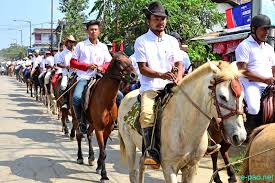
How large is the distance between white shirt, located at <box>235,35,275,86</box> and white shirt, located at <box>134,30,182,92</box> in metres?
1.34

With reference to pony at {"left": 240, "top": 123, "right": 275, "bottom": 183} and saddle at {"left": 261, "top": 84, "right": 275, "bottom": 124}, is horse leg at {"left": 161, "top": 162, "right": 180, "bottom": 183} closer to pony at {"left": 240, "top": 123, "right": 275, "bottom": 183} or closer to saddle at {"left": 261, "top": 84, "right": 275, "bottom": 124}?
pony at {"left": 240, "top": 123, "right": 275, "bottom": 183}

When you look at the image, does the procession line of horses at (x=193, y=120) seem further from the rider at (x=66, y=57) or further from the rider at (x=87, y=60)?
the rider at (x=66, y=57)

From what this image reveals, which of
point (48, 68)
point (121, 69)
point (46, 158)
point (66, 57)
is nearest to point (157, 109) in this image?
point (121, 69)

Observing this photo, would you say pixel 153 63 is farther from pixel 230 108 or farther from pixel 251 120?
pixel 251 120

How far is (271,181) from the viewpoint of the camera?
3.68 meters

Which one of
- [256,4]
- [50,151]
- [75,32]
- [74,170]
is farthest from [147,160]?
[75,32]

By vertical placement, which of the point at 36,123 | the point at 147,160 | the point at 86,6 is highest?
the point at 86,6

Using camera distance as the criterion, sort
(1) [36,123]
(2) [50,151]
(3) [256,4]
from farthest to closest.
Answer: (1) [36,123]
(2) [50,151]
(3) [256,4]

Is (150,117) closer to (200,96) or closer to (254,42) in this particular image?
(200,96)

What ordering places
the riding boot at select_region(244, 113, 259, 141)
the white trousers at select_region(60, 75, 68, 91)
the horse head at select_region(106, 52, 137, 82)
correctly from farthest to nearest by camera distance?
the white trousers at select_region(60, 75, 68, 91) < the horse head at select_region(106, 52, 137, 82) < the riding boot at select_region(244, 113, 259, 141)

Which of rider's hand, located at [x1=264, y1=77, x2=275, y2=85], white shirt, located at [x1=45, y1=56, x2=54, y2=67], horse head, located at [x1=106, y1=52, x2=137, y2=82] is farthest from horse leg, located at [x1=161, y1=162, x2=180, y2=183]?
white shirt, located at [x1=45, y1=56, x2=54, y2=67]

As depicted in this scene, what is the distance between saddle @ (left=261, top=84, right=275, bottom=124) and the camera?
6293 millimetres

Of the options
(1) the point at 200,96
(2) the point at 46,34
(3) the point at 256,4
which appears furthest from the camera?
(2) the point at 46,34

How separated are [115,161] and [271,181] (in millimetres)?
5345
